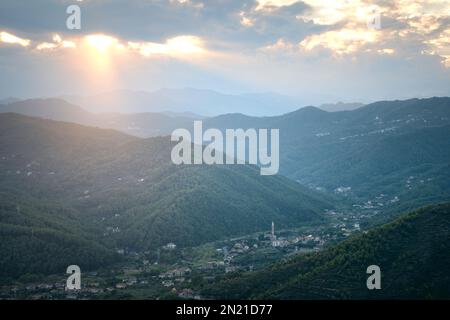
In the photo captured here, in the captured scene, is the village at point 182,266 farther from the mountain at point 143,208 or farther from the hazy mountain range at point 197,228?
the mountain at point 143,208

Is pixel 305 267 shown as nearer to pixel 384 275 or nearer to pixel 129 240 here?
pixel 384 275

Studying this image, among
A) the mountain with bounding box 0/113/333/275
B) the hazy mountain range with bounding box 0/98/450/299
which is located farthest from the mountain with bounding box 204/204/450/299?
the mountain with bounding box 0/113/333/275

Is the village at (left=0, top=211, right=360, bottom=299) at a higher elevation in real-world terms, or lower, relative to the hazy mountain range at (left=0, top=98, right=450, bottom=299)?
lower

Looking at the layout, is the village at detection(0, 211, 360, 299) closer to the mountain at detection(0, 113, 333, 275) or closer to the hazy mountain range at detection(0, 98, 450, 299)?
the hazy mountain range at detection(0, 98, 450, 299)

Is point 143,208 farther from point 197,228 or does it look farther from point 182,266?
point 182,266

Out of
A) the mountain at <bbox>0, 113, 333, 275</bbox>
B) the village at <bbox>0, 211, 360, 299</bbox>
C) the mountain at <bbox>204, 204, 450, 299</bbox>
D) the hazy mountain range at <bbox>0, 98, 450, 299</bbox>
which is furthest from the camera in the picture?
the mountain at <bbox>0, 113, 333, 275</bbox>
